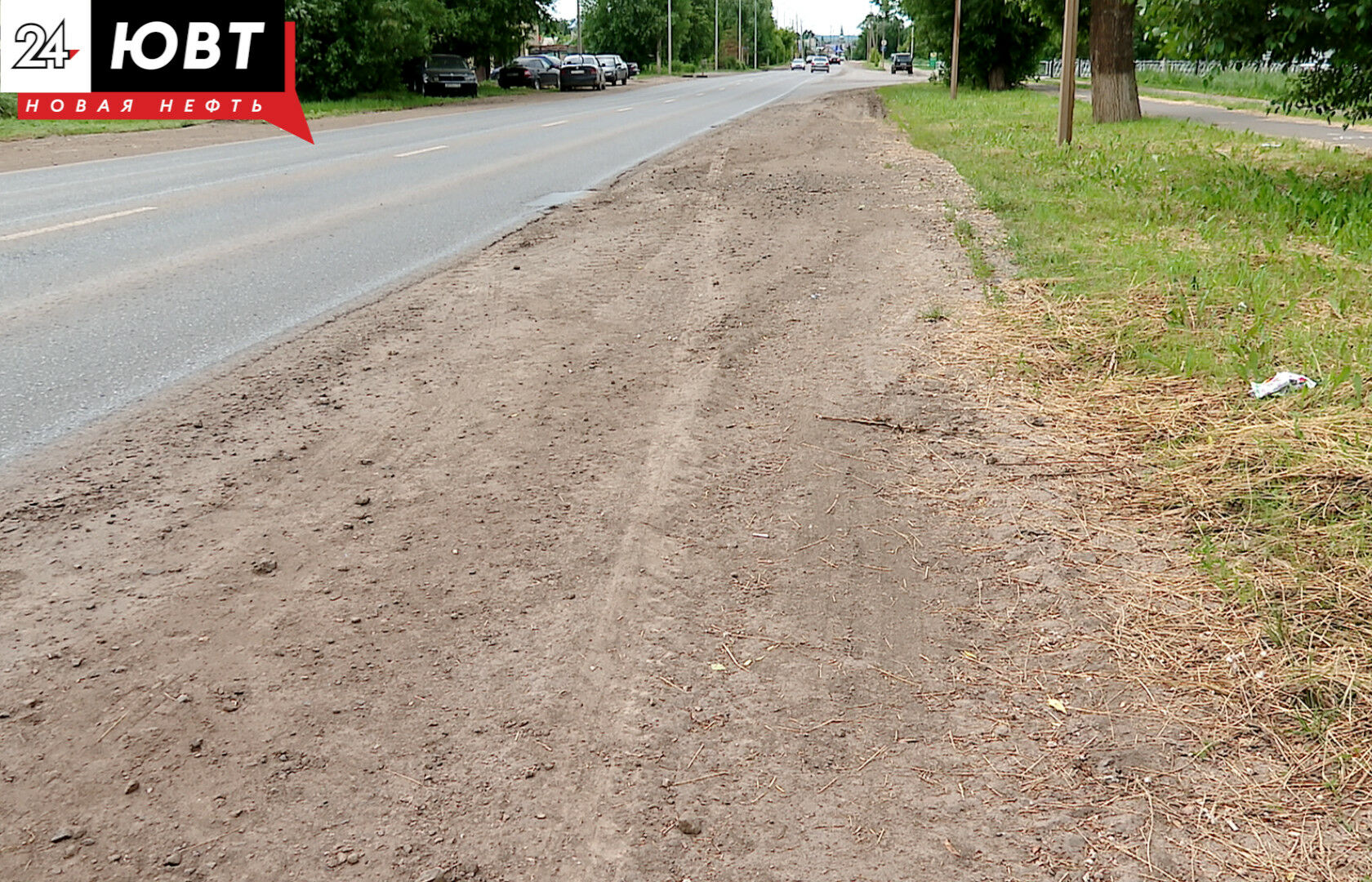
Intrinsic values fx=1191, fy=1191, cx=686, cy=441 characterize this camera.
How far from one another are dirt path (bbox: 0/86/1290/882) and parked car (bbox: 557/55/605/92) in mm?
50803

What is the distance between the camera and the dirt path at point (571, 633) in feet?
8.52

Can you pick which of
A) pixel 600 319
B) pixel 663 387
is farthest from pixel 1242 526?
pixel 600 319

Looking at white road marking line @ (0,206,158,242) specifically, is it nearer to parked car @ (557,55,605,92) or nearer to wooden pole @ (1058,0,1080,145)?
wooden pole @ (1058,0,1080,145)

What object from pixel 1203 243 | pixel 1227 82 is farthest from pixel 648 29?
pixel 1203 243

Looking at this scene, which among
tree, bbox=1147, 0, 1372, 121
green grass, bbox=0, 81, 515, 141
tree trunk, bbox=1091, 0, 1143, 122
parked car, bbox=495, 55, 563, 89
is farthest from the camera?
parked car, bbox=495, 55, 563, 89

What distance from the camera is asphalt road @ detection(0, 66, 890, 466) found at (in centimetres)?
631

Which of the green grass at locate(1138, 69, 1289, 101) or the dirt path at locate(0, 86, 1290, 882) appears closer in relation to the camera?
the dirt path at locate(0, 86, 1290, 882)

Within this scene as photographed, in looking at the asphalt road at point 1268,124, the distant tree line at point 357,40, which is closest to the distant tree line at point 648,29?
the distant tree line at point 357,40

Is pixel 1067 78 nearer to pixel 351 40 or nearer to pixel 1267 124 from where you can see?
pixel 1267 124

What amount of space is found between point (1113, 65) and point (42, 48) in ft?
74.6

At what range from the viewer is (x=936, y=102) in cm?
3353

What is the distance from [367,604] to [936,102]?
32.6 m

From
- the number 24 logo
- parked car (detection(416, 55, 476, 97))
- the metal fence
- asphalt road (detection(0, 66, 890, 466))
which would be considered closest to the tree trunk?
asphalt road (detection(0, 66, 890, 466))

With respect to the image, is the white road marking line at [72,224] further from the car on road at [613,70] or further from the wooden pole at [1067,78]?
the car on road at [613,70]
